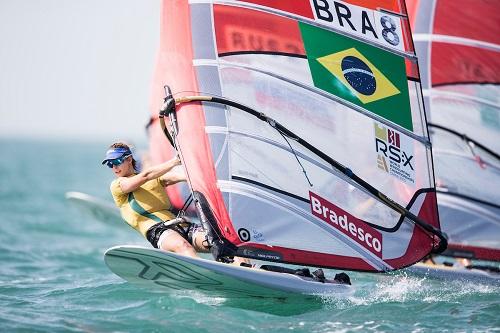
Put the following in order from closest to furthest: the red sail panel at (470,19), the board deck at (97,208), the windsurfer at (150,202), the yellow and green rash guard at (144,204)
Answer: the windsurfer at (150,202), the yellow and green rash guard at (144,204), the red sail panel at (470,19), the board deck at (97,208)

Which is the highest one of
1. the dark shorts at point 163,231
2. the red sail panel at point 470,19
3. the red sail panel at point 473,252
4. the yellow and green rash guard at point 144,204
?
the red sail panel at point 470,19

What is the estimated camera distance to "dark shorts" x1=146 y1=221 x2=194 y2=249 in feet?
25.3

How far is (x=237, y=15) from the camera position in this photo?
743 cm

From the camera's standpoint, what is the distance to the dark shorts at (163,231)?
25.3 ft

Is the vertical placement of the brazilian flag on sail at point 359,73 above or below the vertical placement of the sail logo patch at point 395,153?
above

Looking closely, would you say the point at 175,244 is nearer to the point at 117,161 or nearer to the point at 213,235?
the point at 213,235

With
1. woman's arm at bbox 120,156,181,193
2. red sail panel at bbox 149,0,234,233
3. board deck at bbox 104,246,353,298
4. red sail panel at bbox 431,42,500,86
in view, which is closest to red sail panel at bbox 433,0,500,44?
red sail panel at bbox 431,42,500,86

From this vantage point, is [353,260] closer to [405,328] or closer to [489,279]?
[405,328]

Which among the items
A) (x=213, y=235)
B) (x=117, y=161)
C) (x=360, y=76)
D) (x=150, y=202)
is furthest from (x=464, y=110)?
(x=117, y=161)

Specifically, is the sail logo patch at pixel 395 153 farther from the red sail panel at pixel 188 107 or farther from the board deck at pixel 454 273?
the board deck at pixel 454 273

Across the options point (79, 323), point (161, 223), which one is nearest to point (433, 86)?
point (161, 223)

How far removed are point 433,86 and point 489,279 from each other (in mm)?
2576

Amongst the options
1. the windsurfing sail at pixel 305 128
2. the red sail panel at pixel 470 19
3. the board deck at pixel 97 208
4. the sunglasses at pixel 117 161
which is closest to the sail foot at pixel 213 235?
the windsurfing sail at pixel 305 128

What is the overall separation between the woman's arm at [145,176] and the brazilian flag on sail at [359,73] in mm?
1550
